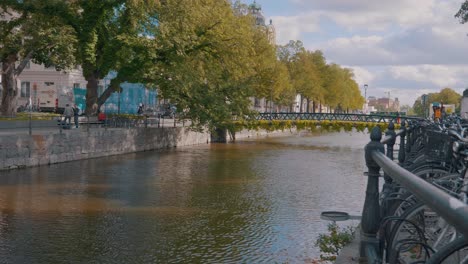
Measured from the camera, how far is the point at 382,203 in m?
4.99

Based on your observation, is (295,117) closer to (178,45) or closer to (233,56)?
(233,56)

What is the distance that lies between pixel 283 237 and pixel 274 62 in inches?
1823

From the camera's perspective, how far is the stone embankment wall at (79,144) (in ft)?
67.2

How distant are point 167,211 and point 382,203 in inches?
354

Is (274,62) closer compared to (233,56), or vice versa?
(233,56)

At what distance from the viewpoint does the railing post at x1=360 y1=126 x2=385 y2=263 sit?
11.2 ft

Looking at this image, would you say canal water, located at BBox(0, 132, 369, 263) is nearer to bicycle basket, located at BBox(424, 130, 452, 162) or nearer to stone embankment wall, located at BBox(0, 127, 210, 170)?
stone embankment wall, located at BBox(0, 127, 210, 170)

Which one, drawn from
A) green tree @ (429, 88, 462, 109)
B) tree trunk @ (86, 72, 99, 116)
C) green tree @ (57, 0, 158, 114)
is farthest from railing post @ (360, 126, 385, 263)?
green tree @ (429, 88, 462, 109)

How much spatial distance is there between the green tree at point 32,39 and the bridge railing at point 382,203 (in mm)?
25533

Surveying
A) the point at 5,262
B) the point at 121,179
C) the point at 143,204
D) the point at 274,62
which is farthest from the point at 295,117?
the point at 5,262

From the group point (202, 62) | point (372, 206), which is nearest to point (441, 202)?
point (372, 206)

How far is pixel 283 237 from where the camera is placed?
1096 centimetres

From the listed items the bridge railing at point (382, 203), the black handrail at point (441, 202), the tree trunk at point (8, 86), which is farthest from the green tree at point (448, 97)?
the black handrail at point (441, 202)

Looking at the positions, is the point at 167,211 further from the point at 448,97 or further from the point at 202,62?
the point at 448,97
